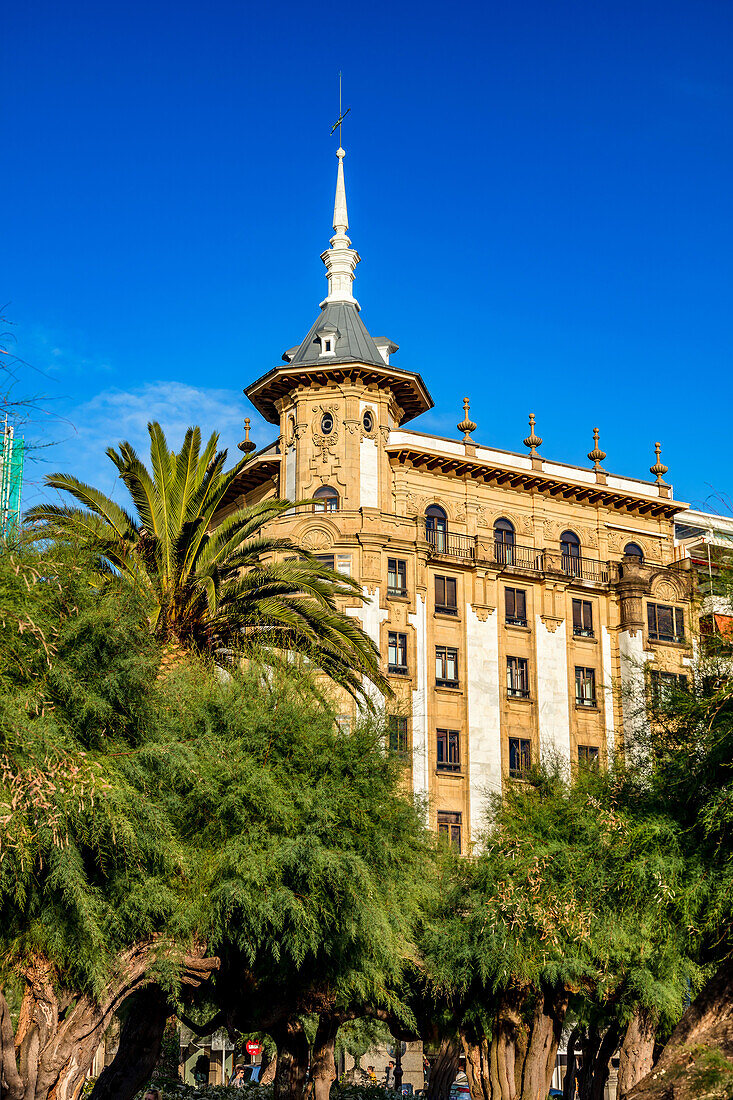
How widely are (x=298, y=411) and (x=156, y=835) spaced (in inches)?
1298

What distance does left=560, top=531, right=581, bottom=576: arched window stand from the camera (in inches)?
2089

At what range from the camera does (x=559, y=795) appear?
26953 millimetres

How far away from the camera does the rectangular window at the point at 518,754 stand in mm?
47781

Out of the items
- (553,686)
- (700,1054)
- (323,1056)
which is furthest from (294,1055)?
(553,686)

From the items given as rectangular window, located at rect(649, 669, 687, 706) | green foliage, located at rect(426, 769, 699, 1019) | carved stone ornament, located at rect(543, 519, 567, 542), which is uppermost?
carved stone ornament, located at rect(543, 519, 567, 542)

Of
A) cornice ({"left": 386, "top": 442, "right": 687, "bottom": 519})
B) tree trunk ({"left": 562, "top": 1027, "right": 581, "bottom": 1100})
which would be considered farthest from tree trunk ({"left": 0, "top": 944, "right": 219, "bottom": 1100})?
cornice ({"left": 386, "top": 442, "right": 687, "bottom": 519})

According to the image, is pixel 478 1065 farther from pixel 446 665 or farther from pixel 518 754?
pixel 446 665

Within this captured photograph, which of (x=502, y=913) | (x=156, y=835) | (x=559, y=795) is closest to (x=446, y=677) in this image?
(x=559, y=795)

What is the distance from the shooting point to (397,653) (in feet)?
152

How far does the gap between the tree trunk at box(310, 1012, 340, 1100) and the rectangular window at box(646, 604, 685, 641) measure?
30.4 metres

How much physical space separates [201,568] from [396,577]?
2330 cm

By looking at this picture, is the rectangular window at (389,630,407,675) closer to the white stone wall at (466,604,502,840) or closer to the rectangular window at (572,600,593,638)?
the white stone wall at (466,604,502,840)

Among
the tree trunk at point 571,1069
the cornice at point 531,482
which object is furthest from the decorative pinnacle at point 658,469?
the tree trunk at point 571,1069

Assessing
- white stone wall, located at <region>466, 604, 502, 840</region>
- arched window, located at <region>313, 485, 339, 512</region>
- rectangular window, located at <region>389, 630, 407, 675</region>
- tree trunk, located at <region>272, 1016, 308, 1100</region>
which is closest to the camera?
tree trunk, located at <region>272, 1016, 308, 1100</region>
